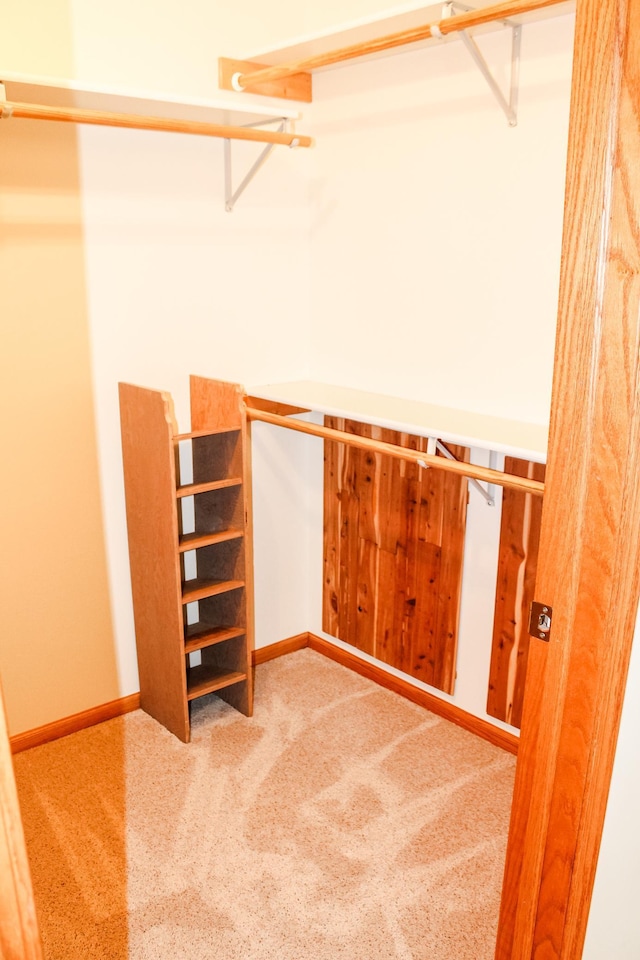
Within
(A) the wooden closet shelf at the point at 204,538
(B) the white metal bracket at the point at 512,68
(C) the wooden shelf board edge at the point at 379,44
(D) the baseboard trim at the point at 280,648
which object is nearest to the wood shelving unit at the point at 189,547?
(A) the wooden closet shelf at the point at 204,538

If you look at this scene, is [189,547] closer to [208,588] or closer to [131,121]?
[208,588]

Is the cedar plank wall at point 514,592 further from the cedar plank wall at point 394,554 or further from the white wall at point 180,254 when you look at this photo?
the white wall at point 180,254

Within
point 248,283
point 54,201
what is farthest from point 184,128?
point 248,283

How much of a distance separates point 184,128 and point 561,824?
6.12 ft

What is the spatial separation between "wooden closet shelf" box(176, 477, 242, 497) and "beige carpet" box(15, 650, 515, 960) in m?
0.83

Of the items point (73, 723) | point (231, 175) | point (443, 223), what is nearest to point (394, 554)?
point (443, 223)

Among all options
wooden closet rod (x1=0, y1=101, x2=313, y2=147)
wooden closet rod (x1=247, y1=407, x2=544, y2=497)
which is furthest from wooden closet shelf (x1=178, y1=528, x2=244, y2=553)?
wooden closet rod (x1=0, y1=101, x2=313, y2=147)

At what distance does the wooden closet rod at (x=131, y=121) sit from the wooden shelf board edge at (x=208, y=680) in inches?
67.1

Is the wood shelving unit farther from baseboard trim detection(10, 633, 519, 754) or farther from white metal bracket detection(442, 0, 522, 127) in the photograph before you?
white metal bracket detection(442, 0, 522, 127)

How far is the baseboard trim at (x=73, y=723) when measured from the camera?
2520 millimetres

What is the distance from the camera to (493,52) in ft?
6.98

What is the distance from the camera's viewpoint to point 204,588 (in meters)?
2.58

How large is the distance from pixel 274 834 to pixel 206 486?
1034mm

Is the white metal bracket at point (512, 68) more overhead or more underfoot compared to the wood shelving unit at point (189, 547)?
more overhead
